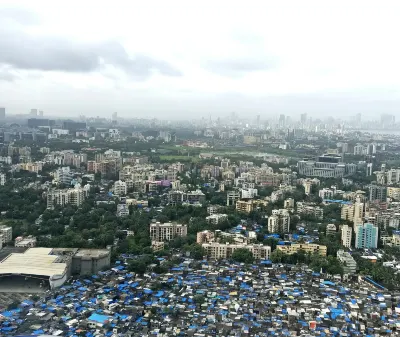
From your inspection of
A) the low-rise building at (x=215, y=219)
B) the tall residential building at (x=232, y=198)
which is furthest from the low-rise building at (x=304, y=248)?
the tall residential building at (x=232, y=198)

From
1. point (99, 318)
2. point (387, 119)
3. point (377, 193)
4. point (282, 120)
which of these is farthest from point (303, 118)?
point (99, 318)

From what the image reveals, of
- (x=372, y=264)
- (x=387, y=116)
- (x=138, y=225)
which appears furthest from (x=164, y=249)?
(x=387, y=116)

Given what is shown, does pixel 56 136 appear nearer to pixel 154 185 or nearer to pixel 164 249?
pixel 154 185

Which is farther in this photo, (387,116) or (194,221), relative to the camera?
(387,116)

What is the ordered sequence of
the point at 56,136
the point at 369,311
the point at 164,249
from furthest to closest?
the point at 56,136, the point at 164,249, the point at 369,311

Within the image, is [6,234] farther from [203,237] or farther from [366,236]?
[366,236]

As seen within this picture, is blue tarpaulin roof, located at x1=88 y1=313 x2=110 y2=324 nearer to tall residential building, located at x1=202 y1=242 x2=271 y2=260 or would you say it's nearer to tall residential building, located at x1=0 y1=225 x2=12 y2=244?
tall residential building, located at x1=202 y1=242 x2=271 y2=260
